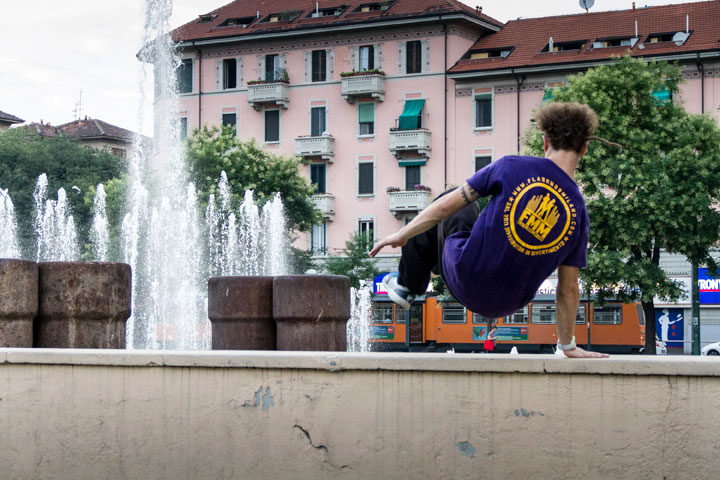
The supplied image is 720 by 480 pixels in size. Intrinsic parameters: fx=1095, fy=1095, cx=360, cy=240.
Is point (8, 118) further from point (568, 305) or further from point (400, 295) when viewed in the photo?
point (568, 305)

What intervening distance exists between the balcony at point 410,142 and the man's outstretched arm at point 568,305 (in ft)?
147

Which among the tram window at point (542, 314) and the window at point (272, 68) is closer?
the tram window at point (542, 314)

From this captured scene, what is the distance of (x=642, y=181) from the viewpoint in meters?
32.8

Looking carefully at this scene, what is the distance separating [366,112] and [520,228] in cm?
4763

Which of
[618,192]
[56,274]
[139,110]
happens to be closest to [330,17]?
[139,110]

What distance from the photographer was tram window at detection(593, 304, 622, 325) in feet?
128

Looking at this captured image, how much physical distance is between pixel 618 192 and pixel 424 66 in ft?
63.7

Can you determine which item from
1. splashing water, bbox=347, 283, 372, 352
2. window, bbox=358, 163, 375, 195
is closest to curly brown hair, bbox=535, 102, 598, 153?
splashing water, bbox=347, 283, 372, 352

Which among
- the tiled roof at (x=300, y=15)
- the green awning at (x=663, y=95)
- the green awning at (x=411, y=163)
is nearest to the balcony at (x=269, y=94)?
the tiled roof at (x=300, y=15)

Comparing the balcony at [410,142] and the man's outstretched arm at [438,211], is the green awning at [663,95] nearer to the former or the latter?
the balcony at [410,142]

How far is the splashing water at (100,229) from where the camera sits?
1581 inches

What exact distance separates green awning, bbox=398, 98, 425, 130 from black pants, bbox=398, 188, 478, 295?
148ft

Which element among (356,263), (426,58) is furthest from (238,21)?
(356,263)

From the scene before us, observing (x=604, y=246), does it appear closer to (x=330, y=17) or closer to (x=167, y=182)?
(x=167, y=182)
